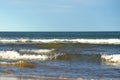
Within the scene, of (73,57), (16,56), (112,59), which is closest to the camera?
(112,59)

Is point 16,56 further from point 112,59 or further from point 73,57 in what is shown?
point 112,59

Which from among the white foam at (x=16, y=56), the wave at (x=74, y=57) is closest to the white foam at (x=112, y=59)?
the wave at (x=74, y=57)

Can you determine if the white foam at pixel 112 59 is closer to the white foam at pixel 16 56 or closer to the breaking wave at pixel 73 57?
the breaking wave at pixel 73 57

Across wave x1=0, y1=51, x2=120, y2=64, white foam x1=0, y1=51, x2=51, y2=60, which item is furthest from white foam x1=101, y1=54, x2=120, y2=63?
white foam x1=0, y1=51, x2=51, y2=60

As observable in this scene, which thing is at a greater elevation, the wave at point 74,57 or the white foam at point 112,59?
the white foam at point 112,59

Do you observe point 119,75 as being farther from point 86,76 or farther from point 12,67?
point 12,67

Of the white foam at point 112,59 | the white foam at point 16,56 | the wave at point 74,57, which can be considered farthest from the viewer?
the white foam at point 16,56

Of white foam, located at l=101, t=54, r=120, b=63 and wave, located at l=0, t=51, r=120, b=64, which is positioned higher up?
white foam, located at l=101, t=54, r=120, b=63

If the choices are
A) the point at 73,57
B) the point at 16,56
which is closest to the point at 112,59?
the point at 73,57

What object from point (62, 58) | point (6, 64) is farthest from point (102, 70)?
point (62, 58)

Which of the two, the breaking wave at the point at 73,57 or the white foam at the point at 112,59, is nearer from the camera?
the white foam at the point at 112,59

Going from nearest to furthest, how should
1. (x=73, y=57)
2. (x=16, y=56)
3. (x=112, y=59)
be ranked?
(x=112, y=59), (x=16, y=56), (x=73, y=57)

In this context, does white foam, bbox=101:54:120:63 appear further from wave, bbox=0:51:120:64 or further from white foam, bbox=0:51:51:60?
white foam, bbox=0:51:51:60

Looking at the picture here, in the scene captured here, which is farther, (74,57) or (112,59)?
(74,57)
